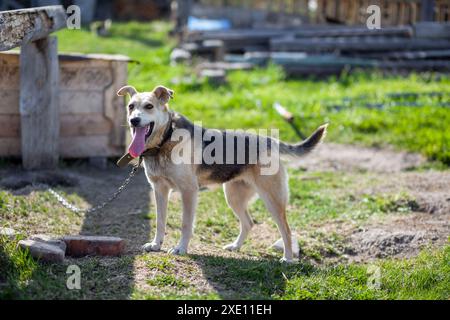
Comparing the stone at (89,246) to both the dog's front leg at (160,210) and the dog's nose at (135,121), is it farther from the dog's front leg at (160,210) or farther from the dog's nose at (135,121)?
the dog's nose at (135,121)

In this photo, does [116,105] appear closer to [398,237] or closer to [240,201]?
[240,201]

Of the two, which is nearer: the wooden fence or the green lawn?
the green lawn

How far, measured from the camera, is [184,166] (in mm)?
6418

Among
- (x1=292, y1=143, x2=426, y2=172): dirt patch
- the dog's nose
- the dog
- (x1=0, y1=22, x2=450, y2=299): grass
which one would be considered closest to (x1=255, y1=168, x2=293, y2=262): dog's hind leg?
the dog

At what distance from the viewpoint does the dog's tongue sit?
6.15m

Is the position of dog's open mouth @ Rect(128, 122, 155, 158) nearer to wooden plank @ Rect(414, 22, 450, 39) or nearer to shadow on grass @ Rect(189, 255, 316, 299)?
shadow on grass @ Rect(189, 255, 316, 299)

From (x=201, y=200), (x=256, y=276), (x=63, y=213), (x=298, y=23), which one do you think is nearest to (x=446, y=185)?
(x=201, y=200)

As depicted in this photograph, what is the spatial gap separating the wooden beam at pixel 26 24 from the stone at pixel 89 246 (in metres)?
1.90

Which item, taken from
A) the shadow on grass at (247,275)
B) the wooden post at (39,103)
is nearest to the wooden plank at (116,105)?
the wooden post at (39,103)

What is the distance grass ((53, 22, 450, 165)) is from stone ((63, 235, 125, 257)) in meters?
6.01

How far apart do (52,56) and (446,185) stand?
5.71 metres

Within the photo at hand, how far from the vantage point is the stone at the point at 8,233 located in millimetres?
5863
